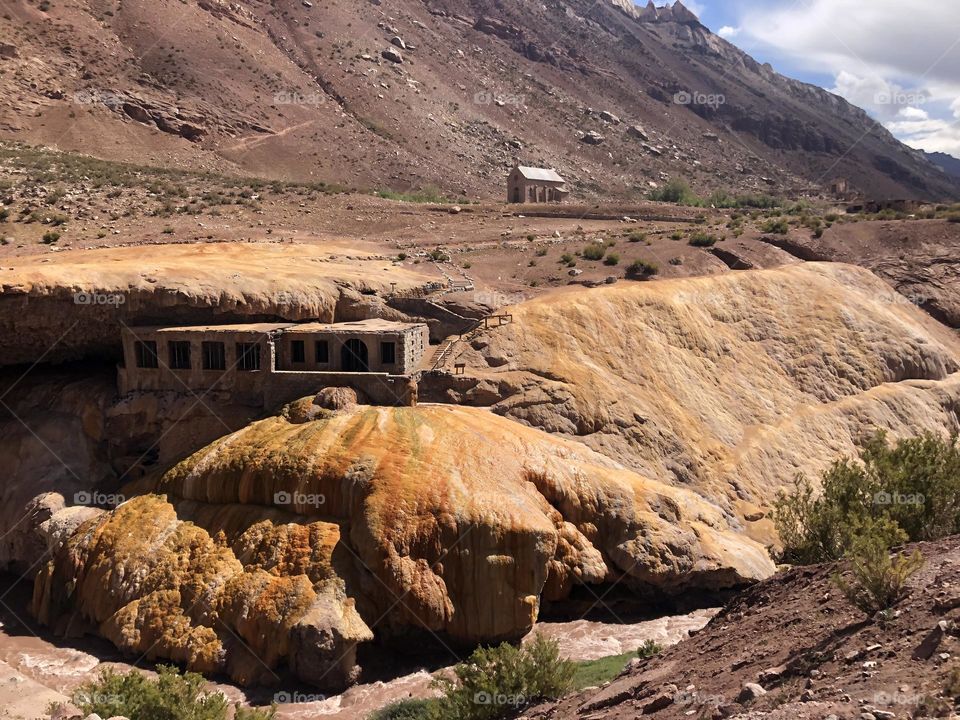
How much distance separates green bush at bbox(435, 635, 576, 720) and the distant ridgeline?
163211mm

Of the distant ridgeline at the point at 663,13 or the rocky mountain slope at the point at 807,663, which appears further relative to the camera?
the distant ridgeline at the point at 663,13

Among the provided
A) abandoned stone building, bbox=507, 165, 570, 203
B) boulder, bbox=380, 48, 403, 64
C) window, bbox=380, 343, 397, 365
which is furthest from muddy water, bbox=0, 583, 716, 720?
boulder, bbox=380, 48, 403, 64

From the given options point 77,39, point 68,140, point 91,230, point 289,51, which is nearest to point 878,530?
point 91,230

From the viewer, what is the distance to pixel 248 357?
1105 inches

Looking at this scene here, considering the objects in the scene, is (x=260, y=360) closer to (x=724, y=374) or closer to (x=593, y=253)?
(x=724, y=374)

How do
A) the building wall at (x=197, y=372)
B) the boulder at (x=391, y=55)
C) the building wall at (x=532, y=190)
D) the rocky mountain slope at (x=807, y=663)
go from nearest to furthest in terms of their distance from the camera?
the rocky mountain slope at (x=807, y=663), the building wall at (x=197, y=372), the building wall at (x=532, y=190), the boulder at (x=391, y=55)

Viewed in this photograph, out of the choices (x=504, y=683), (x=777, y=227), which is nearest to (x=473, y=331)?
(x=504, y=683)

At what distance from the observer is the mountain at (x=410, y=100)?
2810 inches

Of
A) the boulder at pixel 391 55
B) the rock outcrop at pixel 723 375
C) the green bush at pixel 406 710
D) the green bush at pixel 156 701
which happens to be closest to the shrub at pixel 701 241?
the rock outcrop at pixel 723 375

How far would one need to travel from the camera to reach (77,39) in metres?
75.0

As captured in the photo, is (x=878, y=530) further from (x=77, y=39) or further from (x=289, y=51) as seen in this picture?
(x=289, y=51)

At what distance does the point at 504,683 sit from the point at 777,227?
3931cm

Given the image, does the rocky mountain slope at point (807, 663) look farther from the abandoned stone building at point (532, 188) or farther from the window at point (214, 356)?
the abandoned stone building at point (532, 188)

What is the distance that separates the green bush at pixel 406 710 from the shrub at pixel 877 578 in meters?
10.1
